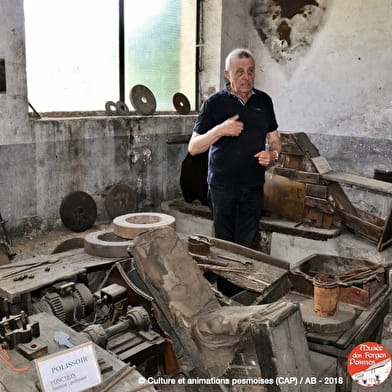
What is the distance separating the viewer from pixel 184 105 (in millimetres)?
5922

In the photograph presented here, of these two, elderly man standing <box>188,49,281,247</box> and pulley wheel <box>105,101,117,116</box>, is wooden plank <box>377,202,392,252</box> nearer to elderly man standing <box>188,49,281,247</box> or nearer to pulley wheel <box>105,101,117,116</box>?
elderly man standing <box>188,49,281,247</box>

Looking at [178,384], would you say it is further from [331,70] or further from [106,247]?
[331,70]

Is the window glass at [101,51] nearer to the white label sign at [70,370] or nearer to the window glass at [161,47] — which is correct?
the window glass at [161,47]

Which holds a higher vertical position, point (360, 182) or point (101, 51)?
point (101, 51)

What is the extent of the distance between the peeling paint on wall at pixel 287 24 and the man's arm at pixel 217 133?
268 cm

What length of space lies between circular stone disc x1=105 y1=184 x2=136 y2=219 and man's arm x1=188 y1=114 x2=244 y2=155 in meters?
1.80

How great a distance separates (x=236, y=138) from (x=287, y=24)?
2907mm

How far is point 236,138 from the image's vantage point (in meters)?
3.37

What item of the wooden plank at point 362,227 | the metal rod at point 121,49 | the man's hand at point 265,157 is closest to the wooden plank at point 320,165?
the wooden plank at point 362,227

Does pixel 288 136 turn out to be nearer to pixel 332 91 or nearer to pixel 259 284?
pixel 332 91

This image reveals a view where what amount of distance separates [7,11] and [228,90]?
2071mm

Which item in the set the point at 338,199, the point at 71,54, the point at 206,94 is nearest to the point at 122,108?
the point at 71,54

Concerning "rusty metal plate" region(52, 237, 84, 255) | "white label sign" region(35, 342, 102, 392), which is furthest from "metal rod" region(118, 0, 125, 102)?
"white label sign" region(35, 342, 102, 392)

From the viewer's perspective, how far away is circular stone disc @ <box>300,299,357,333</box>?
8.60 feet
